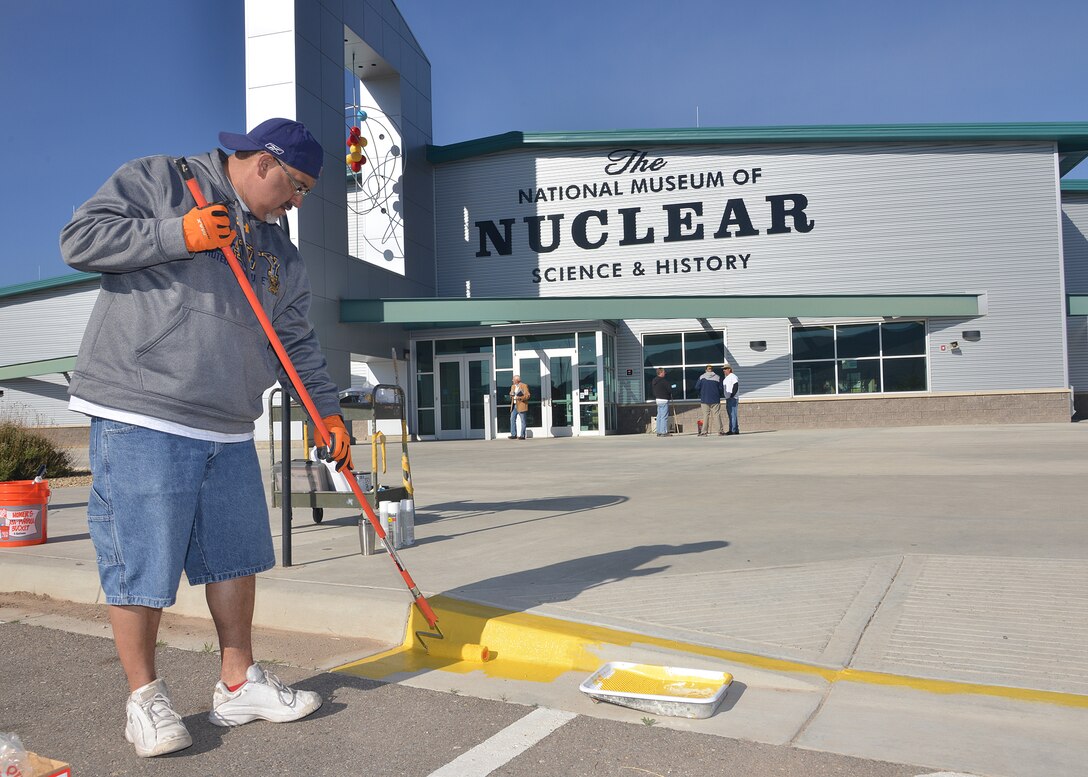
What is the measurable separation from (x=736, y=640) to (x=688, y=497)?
4.80 meters

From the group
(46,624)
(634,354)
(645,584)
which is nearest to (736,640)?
(645,584)

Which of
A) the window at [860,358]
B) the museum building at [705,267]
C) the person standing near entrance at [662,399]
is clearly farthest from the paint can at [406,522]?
the window at [860,358]

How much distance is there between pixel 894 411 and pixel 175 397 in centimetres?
2414

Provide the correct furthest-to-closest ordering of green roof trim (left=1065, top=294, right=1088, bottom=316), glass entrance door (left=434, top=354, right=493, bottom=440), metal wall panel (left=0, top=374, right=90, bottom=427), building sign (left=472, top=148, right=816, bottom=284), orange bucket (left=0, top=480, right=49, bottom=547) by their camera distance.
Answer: metal wall panel (left=0, top=374, right=90, bottom=427), building sign (left=472, top=148, right=816, bottom=284), glass entrance door (left=434, top=354, right=493, bottom=440), green roof trim (left=1065, top=294, right=1088, bottom=316), orange bucket (left=0, top=480, right=49, bottom=547)

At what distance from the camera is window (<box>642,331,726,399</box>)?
25453 millimetres

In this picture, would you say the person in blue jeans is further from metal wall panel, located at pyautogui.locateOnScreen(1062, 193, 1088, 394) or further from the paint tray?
metal wall panel, located at pyautogui.locateOnScreen(1062, 193, 1088, 394)

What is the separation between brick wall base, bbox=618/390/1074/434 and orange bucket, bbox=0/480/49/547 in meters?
19.8

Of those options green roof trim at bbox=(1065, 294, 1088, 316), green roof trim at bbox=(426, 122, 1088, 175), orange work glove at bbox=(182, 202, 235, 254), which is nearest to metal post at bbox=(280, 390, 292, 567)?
orange work glove at bbox=(182, 202, 235, 254)

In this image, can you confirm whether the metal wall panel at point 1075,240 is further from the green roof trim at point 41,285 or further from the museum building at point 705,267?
the green roof trim at point 41,285

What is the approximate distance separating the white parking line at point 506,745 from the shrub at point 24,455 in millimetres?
11047

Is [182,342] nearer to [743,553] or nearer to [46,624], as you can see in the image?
[46,624]

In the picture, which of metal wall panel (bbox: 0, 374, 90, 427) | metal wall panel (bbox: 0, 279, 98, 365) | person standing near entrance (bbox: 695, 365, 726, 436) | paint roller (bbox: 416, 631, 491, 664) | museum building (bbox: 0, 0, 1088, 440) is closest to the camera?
paint roller (bbox: 416, 631, 491, 664)

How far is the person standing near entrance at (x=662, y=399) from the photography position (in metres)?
23.1

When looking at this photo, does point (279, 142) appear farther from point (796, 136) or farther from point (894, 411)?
point (796, 136)
